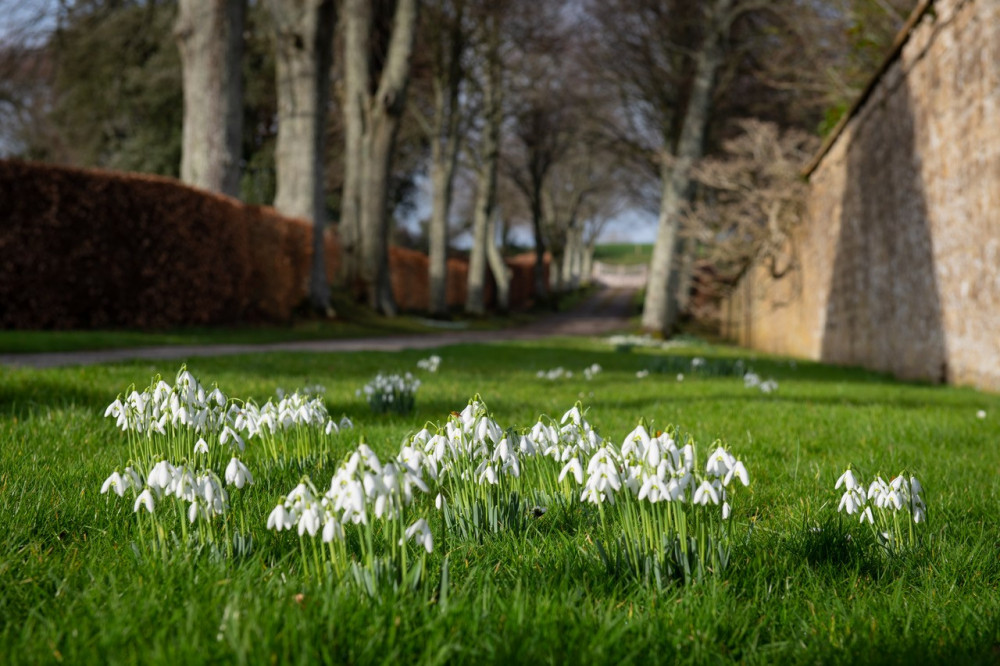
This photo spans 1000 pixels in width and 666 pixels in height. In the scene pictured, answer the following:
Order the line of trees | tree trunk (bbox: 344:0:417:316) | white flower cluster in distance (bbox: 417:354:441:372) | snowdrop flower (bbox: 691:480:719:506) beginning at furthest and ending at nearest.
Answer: tree trunk (bbox: 344:0:417:316) < the line of trees < white flower cluster in distance (bbox: 417:354:441:372) < snowdrop flower (bbox: 691:480:719:506)

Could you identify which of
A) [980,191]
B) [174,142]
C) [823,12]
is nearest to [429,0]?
[174,142]

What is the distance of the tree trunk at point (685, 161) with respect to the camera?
18031 mm

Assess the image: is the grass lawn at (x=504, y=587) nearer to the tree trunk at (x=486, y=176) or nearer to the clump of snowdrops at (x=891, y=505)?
the clump of snowdrops at (x=891, y=505)

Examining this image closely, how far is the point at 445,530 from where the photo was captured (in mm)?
2400

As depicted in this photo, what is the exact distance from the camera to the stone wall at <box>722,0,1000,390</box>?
Answer: 6.96m

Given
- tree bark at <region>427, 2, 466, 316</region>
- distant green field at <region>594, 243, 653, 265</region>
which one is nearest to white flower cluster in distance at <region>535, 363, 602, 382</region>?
tree bark at <region>427, 2, 466, 316</region>

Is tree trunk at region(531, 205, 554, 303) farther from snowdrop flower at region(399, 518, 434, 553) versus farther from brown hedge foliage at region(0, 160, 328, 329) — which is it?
snowdrop flower at region(399, 518, 434, 553)

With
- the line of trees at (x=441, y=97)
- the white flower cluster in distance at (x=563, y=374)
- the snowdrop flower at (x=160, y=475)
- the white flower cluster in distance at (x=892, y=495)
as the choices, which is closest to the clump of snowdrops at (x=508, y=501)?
the snowdrop flower at (x=160, y=475)

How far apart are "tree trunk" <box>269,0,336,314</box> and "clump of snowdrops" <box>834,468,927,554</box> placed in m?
16.5

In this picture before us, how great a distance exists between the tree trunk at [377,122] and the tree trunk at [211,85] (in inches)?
179

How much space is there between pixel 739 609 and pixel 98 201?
1187cm

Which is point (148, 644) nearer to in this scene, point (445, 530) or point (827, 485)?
point (445, 530)

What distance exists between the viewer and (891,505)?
7.39ft

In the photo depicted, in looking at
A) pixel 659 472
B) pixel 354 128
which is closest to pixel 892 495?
pixel 659 472
